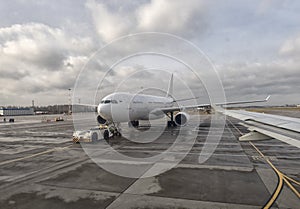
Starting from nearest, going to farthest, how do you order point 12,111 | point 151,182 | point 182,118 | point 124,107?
point 151,182 → point 124,107 → point 182,118 → point 12,111

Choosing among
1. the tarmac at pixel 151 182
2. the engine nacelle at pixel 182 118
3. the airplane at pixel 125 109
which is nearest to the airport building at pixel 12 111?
the airplane at pixel 125 109

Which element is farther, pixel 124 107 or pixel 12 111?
pixel 12 111

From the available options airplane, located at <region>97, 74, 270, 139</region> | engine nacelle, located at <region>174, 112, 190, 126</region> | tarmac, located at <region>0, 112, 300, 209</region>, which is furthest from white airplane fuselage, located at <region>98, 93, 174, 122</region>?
tarmac, located at <region>0, 112, 300, 209</region>

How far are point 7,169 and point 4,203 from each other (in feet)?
14.3

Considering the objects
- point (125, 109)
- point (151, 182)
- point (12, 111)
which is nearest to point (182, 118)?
point (125, 109)

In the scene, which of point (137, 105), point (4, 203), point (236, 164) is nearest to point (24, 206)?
point (4, 203)

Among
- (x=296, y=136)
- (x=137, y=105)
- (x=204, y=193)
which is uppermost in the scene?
(x=137, y=105)

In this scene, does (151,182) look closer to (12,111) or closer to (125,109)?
(125,109)

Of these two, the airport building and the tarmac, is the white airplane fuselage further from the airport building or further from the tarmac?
the airport building

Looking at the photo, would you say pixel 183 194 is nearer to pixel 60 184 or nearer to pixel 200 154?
pixel 60 184

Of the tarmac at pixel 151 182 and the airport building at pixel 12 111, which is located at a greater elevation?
the airport building at pixel 12 111

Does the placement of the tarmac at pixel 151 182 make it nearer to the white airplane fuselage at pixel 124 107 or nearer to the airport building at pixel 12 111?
the white airplane fuselage at pixel 124 107

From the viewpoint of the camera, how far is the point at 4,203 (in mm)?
5723

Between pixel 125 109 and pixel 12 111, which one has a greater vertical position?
pixel 12 111
